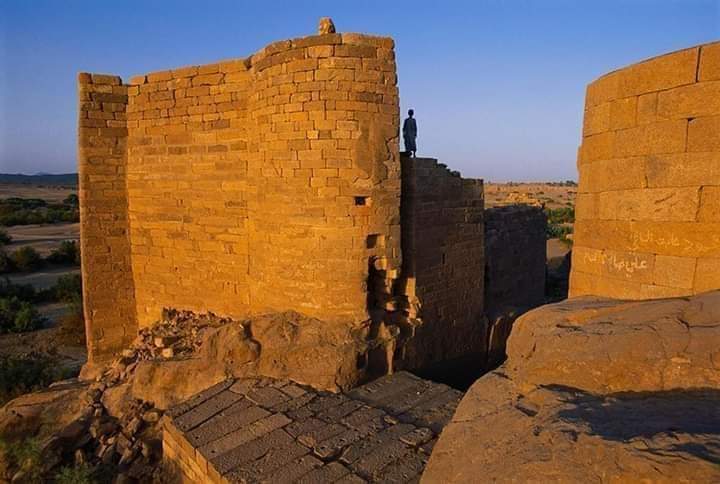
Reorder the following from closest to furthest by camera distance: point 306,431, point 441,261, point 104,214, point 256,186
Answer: point 306,431, point 256,186, point 441,261, point 104,214

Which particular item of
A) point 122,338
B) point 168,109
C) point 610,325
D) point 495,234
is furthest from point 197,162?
point 610,325

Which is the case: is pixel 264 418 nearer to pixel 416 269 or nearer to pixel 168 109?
pixel 416 269

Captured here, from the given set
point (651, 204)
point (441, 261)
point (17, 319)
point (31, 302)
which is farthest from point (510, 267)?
point (31, 302)

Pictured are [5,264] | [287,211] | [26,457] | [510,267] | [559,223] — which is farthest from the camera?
[559,223]

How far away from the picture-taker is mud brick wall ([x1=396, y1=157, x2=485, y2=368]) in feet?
22.4

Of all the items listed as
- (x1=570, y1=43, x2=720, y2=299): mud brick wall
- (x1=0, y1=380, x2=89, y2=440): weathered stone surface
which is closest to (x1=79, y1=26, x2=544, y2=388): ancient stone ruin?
(x1=0, y1=380, x2=89, y2=440): weathered stone surface

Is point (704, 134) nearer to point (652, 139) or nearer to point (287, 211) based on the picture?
point (652, 139)

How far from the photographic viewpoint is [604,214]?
4.39m

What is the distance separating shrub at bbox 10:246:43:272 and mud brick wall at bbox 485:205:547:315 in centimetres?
1865

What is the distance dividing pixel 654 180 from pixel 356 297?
3.38 meters

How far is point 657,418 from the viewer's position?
224 centimetres

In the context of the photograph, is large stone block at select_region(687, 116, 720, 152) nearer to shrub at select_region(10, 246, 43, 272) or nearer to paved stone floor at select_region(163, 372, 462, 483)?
paved stone floor at select_region(163, 372, 462, 483)

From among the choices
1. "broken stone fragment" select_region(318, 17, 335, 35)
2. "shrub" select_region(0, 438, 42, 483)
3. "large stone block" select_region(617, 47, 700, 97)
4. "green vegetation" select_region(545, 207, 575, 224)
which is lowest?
"shrub" select_region(0, 438, 42, 483)

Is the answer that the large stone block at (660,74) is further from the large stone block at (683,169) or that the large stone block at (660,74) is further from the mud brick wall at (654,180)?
the large stone block at (683,169)
